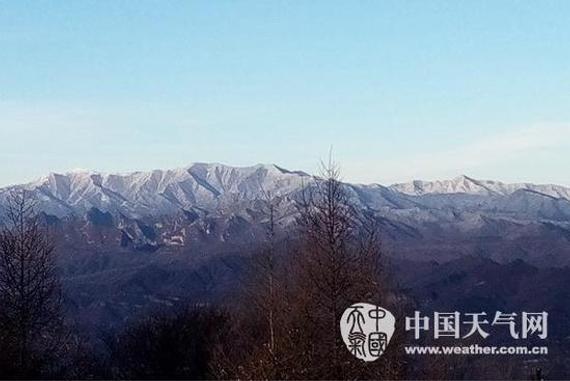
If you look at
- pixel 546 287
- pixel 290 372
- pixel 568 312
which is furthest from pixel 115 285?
pixel 290 372

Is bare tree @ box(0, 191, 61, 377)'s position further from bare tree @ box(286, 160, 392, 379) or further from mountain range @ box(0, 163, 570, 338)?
mountain range @ box(0, 163, 570, 338)

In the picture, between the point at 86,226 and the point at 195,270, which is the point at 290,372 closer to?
the point at 195,270

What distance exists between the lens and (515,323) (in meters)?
22.3

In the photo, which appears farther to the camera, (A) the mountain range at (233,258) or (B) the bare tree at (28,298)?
(A) the mountain range at (233,258)

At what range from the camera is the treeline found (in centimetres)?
1573

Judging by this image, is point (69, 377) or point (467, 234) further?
point (467, 234)

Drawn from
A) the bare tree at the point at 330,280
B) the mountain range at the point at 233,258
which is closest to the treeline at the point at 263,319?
the bare tree at the point at 330,280

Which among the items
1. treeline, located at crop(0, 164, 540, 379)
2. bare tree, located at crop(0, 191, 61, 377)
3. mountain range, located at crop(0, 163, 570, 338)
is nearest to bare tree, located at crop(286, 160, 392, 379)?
treeline, located at crop(0, 164, 540, 379)

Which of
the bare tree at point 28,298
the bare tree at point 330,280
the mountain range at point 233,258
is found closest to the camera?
the bare tree at point 330,280

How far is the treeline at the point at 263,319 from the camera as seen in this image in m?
15.7

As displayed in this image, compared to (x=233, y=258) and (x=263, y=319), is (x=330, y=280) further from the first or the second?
(x=233, y=258)

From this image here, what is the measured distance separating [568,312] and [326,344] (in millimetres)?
57205

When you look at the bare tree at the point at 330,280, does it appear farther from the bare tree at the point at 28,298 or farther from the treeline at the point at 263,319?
the bare tree at the point at 28,298

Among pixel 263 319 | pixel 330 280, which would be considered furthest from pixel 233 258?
pixel 330 280
